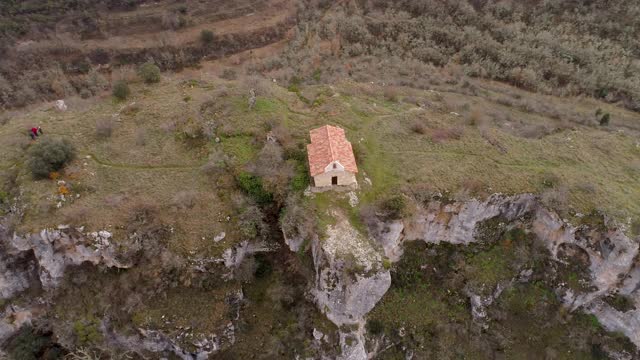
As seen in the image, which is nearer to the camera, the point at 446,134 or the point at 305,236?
the point at 305,236

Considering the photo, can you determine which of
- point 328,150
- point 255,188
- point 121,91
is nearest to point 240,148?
point 255,188

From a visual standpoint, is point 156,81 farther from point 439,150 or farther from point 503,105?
point 503,105

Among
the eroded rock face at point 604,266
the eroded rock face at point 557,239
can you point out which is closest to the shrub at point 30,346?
the eroded rock face at point 557,239

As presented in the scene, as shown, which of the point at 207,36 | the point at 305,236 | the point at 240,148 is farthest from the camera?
the point at 207,36

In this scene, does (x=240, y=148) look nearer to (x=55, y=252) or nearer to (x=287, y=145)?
(x=287, y=145)

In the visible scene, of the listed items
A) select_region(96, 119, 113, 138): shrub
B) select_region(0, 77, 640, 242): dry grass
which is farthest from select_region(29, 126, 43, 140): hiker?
select_region(96, 119, 113, 138): shrub

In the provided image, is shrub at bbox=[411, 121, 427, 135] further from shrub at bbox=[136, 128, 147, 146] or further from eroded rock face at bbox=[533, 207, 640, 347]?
shrub at bbox=[136, 128, 147, 146]
